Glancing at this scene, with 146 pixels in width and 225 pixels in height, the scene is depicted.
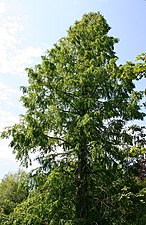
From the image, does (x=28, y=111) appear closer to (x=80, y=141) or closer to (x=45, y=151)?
(x=45, y=151)

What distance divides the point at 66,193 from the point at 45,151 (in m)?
1.79

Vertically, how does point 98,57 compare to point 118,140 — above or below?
above

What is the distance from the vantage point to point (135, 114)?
11211 millimetres

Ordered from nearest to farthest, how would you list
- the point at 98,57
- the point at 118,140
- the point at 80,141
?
1. the point at 80,141
2. the point at 118,140
3. the point at 98,57

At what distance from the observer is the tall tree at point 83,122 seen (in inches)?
408

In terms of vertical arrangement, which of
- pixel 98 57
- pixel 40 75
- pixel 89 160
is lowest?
pixel 89 160

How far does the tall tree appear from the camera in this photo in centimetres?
1037

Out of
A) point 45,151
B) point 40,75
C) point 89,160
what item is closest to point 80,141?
point 89,160

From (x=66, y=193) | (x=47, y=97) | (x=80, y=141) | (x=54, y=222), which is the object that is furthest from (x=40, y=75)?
(x=54, y=222)

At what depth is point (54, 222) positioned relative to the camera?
966cm

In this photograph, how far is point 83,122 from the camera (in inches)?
395

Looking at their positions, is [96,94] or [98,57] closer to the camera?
[96,94]

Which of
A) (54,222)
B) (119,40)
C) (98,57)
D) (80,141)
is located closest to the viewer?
(54,222)

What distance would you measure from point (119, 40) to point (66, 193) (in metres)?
6.88
